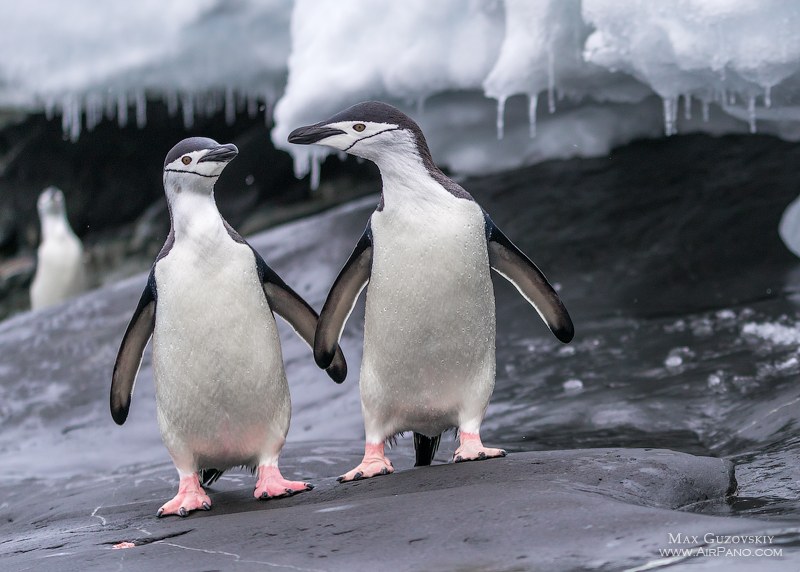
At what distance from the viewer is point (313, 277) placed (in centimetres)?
635

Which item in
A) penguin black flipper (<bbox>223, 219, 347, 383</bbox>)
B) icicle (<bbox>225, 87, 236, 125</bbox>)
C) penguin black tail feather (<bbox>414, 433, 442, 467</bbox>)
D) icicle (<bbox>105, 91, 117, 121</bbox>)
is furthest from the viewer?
icicle (<bbox>105, 91, 117, 121</bbox>)

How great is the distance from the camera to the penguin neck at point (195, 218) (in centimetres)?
339

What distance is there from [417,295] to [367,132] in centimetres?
52

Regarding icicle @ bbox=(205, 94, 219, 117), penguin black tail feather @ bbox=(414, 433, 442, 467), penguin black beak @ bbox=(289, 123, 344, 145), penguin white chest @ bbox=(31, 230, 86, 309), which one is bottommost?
penguin white chest @ bbox=(31, 230, 86, 309)

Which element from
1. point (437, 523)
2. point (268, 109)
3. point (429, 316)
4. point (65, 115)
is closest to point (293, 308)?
point (429, 316)

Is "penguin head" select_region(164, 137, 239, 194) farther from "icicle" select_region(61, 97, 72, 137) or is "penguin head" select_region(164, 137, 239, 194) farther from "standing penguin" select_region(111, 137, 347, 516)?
"icicle" select_region(61, 97, 72, 137)

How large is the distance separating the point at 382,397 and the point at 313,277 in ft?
9.53

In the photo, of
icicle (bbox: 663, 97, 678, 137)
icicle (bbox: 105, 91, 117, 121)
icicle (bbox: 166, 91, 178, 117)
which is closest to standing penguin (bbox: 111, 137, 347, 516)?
icicle (bbox: 663, 97, 678, 137)

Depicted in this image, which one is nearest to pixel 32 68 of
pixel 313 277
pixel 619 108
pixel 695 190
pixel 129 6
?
pixel 129 6

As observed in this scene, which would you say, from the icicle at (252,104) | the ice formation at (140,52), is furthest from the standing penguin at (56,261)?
the icicle at (252,104)

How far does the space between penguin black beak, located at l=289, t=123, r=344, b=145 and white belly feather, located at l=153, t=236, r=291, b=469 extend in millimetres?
371

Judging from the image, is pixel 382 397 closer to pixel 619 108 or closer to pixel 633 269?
pixel 633 269

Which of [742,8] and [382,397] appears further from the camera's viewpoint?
[742,8]

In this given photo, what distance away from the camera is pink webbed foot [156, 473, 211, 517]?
3.31 metres
